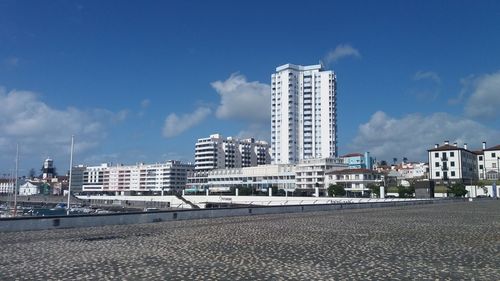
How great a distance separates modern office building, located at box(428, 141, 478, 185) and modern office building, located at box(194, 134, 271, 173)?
89538 millimetres

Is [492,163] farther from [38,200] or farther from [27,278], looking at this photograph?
[38,200]

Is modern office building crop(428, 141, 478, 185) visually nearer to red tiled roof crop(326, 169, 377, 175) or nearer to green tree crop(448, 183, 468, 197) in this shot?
red tiled roof crop(326, 169, 377, 175)

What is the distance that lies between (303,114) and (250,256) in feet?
524

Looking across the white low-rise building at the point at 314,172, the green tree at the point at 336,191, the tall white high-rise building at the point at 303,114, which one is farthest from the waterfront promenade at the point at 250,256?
the tall white high-rise building at the point at 303,114

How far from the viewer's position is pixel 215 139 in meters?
181

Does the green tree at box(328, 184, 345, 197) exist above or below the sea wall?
above

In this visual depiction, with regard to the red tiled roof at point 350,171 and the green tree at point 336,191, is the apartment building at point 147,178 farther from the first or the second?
the green tree at point 336,191

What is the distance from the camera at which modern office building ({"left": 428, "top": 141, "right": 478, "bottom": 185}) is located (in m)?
107

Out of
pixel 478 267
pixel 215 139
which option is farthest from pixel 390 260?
pixel 215 139

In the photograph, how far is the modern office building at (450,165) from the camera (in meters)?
107

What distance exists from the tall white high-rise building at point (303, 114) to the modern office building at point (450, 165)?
55149 mm

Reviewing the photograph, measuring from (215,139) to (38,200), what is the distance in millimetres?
71450

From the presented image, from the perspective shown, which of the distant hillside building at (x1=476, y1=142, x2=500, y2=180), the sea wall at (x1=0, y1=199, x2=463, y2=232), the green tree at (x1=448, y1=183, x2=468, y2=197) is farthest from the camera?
the distant hillside building at (x1=476, y1=142, x2=500, y2=180)

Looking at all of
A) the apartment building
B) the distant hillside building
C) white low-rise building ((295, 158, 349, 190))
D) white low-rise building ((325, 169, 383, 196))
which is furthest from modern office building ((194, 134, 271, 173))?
the distant hillside building
